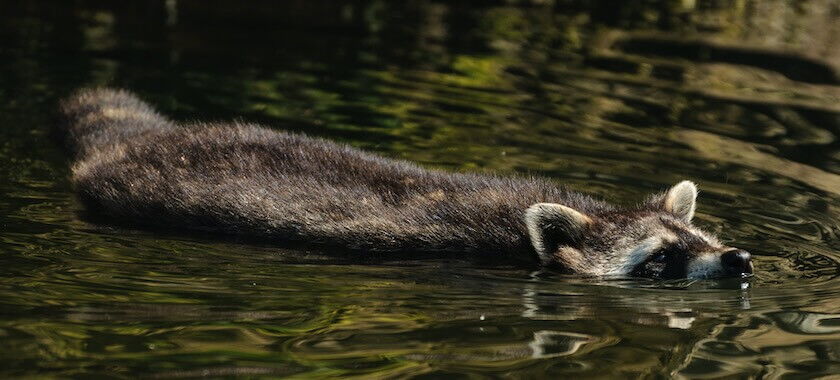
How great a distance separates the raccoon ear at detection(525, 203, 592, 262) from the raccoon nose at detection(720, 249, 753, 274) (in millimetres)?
1045

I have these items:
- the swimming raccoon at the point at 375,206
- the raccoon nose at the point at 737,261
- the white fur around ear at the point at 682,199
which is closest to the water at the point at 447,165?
the raccoon nose at the point at 737,261

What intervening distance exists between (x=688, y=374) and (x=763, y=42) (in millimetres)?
14842

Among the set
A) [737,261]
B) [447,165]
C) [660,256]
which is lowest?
[447,165]

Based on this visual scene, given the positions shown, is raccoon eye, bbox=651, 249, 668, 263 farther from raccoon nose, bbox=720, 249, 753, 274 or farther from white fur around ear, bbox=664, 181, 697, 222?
white fur around ear, bbox=664, 181, 697, 222

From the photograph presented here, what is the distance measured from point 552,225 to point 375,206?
1.34m

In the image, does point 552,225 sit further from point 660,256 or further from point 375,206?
point 375,206

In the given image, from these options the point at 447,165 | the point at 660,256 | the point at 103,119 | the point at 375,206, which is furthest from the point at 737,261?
the point at 103,119

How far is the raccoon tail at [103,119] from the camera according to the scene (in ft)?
38.2

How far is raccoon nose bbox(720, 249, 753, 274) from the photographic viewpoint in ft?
30.2

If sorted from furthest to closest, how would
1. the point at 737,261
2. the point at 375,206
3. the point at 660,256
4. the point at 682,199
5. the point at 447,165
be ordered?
the point at 447,165
the point at 682,199
the point at 375,206
the point at 660,256
the point at 737,261

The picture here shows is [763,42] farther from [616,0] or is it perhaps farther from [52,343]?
[52,343]

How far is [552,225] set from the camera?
9.74 metres

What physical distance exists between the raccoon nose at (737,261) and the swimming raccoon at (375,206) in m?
0.01

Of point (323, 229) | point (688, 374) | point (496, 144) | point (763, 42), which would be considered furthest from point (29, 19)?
point (688, 374)
